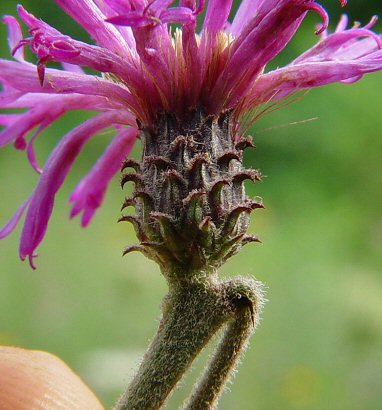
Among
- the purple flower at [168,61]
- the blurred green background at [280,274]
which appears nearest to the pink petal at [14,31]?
the purple flower at [168,61]

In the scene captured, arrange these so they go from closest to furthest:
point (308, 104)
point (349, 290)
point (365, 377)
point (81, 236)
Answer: point (365, 377) < point (349, 290) < point (81, 236) < point (308, 104)

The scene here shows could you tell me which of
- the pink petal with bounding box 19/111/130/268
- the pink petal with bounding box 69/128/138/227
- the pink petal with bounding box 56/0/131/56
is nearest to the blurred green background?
the pink petal with bounding box 69/128/138/227

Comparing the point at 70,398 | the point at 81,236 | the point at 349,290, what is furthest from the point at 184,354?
the point at 81,236

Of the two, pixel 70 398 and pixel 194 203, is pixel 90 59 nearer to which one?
pixel 194 203

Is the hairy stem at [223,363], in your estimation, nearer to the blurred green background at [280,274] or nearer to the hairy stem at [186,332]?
the hairy stem at [186,332]

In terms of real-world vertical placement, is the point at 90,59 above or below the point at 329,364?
above

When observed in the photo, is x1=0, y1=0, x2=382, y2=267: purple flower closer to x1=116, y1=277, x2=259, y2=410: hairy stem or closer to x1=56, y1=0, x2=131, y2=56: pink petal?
x1=56, y1=0, x2=131, y2=56: pink petal

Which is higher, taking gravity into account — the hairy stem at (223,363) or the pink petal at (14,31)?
the pink petal at (14,31)
